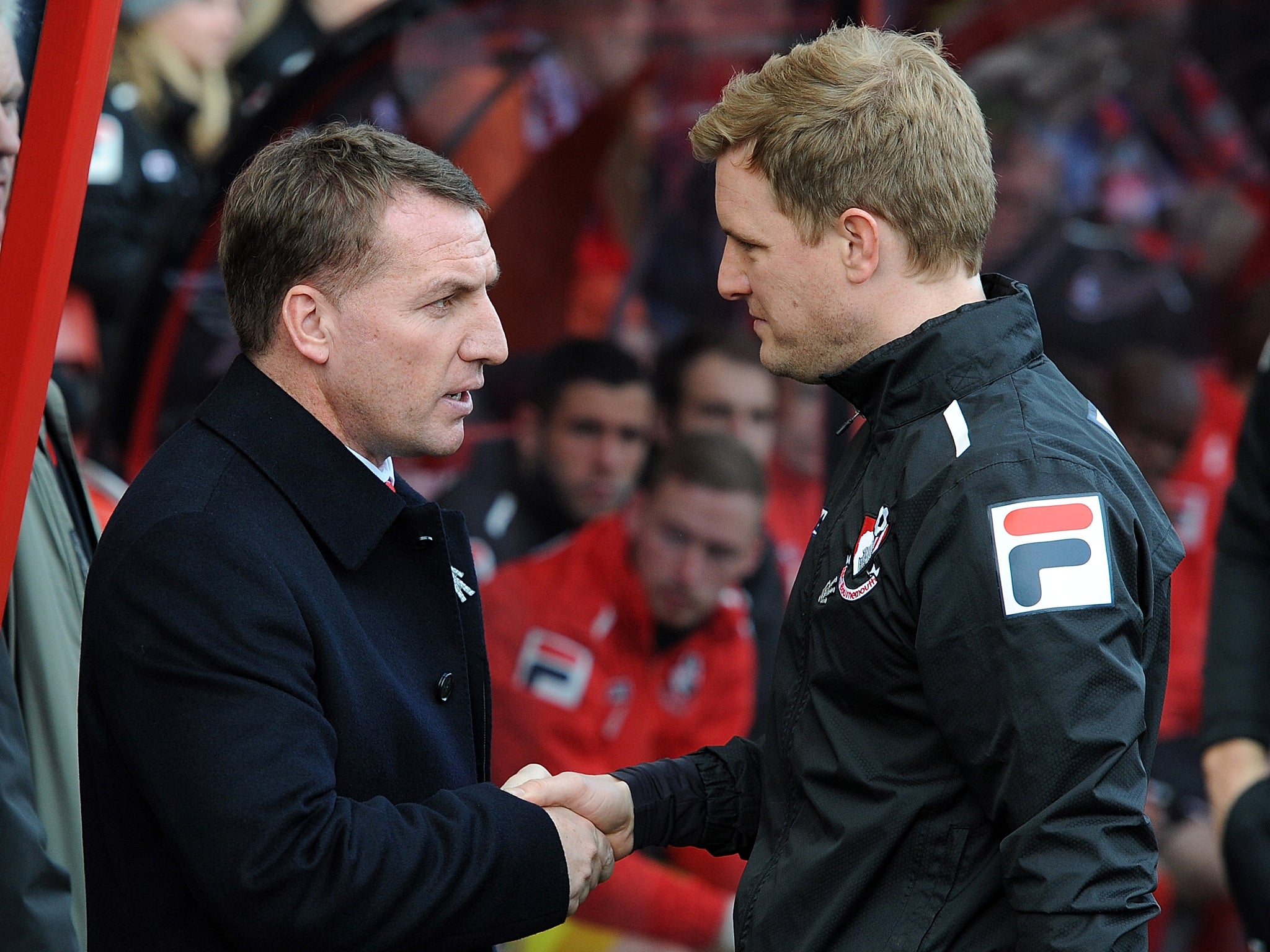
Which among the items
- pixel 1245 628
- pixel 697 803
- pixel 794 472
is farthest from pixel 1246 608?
pixel 697 803

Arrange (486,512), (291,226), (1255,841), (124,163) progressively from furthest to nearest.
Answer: (124,163), (486,512), (1255,841), (291,226)

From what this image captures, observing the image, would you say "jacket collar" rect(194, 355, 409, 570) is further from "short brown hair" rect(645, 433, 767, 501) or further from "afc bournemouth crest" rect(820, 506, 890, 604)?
"short brown hair" rect(645, 433, 767, 501)

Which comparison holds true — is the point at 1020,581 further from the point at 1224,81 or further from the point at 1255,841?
the point at 1224,81

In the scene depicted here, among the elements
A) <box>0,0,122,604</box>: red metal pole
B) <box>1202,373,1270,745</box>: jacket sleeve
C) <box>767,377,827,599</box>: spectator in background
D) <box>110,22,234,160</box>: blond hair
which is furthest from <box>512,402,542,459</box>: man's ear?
<box>0,0,122,604</box>: red metal pole

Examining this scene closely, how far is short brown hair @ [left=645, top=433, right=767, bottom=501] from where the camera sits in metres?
3.28

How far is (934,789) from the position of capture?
1388 mm

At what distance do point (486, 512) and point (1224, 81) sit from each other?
2.43 meters

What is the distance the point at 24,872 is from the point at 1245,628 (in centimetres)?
192

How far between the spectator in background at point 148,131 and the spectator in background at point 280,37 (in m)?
0.09

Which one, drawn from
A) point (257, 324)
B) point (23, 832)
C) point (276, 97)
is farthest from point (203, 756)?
Result: point (276, 97)

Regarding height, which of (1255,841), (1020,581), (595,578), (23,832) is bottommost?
(1255,841)

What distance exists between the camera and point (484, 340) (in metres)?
1.61

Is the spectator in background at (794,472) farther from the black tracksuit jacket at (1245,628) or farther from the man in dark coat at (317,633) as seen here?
the man in dark coat at (317,633)

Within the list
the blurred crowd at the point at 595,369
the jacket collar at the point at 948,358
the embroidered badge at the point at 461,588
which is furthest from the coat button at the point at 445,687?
the blurred crowd at the point at 595,369
